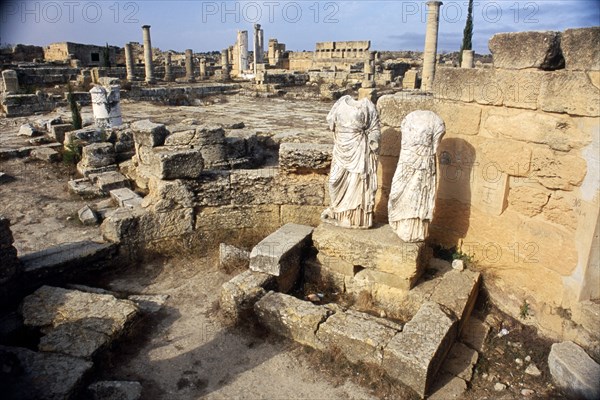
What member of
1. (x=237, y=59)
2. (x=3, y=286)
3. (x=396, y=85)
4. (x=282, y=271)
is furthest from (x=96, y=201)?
(x=237, y=59)

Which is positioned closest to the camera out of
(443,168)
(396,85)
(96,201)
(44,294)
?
(44,294)

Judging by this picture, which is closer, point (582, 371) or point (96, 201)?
point (582, 371)

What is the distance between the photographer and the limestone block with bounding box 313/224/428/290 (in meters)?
4.57

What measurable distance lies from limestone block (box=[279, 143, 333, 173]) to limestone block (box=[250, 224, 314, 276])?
1.10m

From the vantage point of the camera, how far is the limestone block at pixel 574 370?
3.32 meters

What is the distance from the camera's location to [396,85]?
27703 mm

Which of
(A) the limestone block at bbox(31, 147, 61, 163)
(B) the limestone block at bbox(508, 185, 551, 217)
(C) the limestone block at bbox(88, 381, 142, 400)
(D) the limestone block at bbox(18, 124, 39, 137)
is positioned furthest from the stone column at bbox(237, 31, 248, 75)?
(C) the limestone block at bbox(88, 381, 142, 400)

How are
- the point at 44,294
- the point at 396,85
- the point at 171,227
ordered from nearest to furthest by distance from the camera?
the point at 44,294 → the point at 171,227 → the point at 396,85

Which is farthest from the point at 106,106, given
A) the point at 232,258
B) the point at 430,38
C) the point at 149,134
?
the point at 430,38

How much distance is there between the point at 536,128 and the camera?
4.35 meters

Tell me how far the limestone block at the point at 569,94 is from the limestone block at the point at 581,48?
0.09m

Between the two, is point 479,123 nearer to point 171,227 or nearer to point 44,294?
point 171,227

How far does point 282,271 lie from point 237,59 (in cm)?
3544

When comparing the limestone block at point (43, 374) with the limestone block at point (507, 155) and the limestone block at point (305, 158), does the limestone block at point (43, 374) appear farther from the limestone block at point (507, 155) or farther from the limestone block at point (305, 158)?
the limestone block at point (507, 155)
